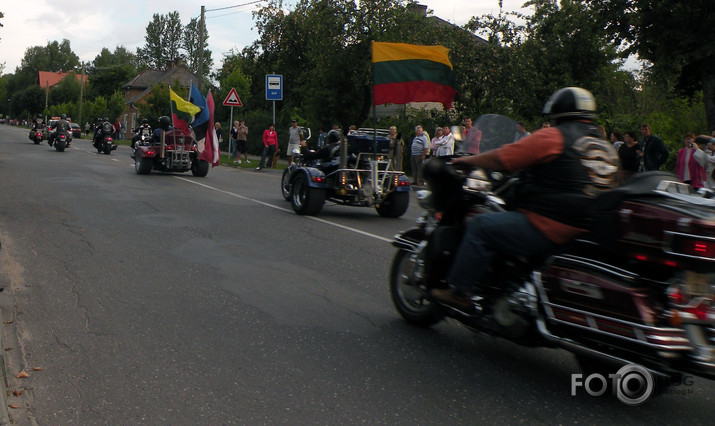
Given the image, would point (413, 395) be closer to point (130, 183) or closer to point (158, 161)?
point (130, 183)

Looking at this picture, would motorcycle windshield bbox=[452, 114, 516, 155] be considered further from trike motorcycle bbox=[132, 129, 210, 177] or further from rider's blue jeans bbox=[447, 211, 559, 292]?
trike motorcycle bbox=[132, 129, 210, 177]

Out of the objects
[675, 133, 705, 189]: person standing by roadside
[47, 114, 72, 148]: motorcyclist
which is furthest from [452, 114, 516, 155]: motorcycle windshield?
[47, 114, 72, 148]: motorcyclist

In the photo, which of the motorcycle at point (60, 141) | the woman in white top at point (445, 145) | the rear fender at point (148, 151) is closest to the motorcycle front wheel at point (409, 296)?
the woman in white top at point (445, 145)

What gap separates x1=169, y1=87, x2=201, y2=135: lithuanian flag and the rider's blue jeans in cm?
1668

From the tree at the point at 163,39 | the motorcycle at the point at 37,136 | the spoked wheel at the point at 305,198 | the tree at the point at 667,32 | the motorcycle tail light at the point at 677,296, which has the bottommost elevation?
the motorcycle at the point at 37,136

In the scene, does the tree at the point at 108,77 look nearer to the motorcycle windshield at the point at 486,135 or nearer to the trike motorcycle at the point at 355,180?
the trike motorcycle at the point at 355,180

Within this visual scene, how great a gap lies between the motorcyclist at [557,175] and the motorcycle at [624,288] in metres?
0.13

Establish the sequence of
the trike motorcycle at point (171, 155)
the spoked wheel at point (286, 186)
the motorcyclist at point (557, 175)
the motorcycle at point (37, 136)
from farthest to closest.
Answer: the motorcycle at point (37, 136)
the trike motorcycle at point (171, 155)
the spoked wheel at point (286, 186)
the motorcyclist at point (557, 175)

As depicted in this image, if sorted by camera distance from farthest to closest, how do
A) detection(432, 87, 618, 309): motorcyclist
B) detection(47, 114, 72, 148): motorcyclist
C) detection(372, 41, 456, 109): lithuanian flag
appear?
detection(47, 114, 72, 148): motorcyclist < detection(372, 41, 456, 109): lithuanian flag < detection(432, 87, 618, 309): motorcyclist

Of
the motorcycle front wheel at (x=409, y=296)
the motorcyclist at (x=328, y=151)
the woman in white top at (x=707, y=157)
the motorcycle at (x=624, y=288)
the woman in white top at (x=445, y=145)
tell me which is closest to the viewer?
the motorcycle at (x=624, y=288)

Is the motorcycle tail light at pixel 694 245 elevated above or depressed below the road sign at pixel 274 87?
below

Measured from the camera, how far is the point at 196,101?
20.6m

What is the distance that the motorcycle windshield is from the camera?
5238 mm

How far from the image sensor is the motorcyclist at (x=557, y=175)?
4.23 m
